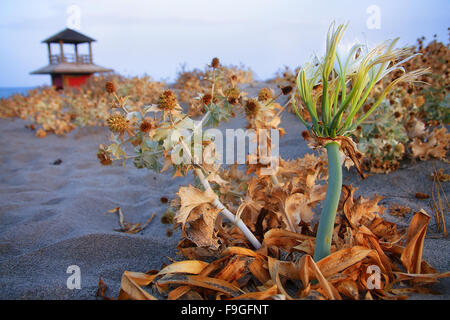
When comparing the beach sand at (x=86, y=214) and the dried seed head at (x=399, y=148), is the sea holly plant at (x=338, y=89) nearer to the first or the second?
the beach sand at (x=86, y=214)

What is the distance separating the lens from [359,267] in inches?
49.3

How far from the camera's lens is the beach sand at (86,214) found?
1.55m

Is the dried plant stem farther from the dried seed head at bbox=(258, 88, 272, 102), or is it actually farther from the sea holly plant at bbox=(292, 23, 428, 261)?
the dried seed head at bbox=(258, 88, 272, 102)

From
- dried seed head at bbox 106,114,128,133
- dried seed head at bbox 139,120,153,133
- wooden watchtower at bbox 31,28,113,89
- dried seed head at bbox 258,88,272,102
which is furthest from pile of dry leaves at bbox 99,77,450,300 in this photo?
wooden watchtower at bbox 31,28,113,89

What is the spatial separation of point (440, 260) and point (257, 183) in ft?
2.93

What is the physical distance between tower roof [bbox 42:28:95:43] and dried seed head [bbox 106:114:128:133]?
60.0ft

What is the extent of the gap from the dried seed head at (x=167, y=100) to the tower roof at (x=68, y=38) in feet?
60.5

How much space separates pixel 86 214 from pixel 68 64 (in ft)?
54.0

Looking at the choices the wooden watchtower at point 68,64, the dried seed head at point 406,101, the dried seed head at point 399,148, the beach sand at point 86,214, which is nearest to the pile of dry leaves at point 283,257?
the beach sand at point 86,214

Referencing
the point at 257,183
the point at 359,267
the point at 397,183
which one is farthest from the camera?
the point at 397,183

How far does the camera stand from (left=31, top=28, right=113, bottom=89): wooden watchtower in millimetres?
16656

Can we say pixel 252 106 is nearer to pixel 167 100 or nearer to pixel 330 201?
pixel 167 100
